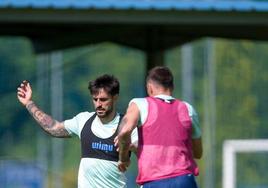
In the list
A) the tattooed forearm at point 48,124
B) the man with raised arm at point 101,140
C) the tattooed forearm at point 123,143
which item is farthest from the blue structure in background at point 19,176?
the tattooed forearm at point 123,143

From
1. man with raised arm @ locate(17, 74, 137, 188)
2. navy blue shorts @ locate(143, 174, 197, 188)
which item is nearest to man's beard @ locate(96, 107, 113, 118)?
man with raised arm @ locate(17, 74, 137, 188)

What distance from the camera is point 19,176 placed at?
21.1m

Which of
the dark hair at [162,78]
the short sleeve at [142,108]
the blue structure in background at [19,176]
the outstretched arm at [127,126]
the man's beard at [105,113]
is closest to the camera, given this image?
the outstretched arm at [127,126]

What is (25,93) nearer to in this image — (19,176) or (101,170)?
(101,170)

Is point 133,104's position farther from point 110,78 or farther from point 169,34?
point 169,34

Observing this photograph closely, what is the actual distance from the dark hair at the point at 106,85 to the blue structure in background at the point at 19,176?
9.38m

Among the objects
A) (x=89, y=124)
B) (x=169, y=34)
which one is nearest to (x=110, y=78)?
(x=89, y=124)

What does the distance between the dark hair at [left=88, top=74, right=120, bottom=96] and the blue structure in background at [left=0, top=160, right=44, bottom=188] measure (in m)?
9.38

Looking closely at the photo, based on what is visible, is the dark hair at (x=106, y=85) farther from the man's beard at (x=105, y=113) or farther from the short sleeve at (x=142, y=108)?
the short sleeve at (x=142, y=108)

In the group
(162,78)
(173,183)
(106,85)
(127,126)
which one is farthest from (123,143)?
(106,85)

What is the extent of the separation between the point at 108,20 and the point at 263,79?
1125 centimetres

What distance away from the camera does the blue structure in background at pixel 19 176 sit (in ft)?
68.0

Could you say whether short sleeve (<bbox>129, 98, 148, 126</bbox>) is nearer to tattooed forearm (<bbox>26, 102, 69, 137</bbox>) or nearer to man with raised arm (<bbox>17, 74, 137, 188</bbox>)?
man with raised arm (<bbox>17, 74, 137, 188</bbox>)

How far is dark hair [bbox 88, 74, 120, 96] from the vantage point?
1127cm
